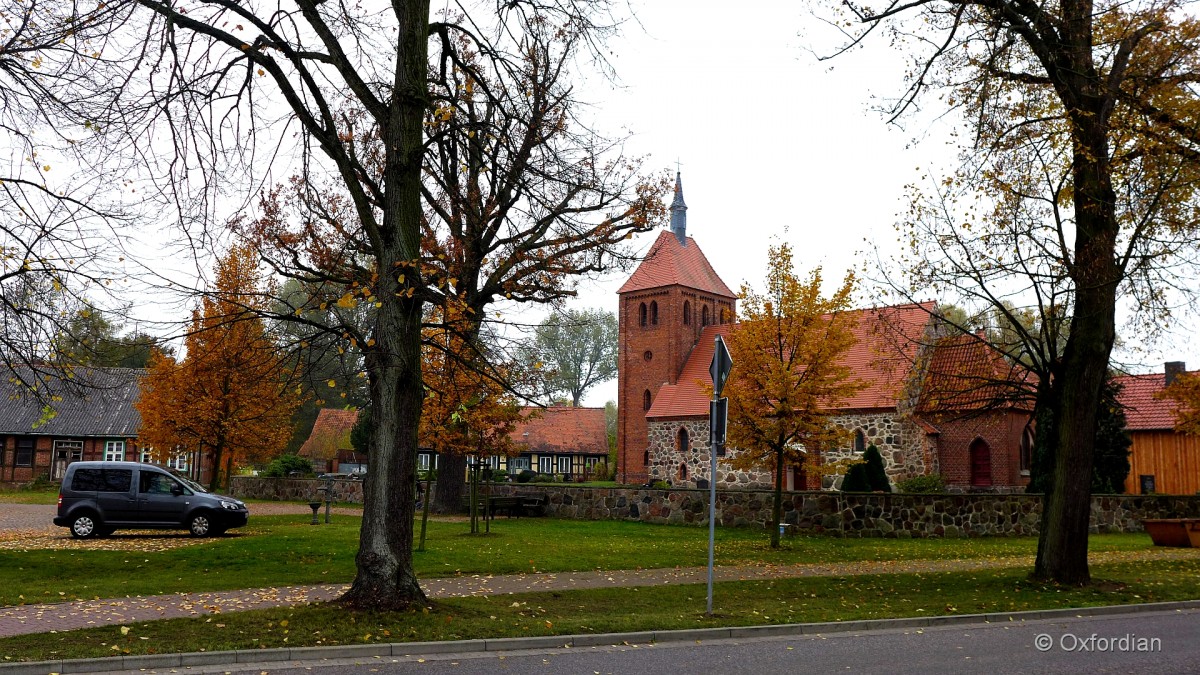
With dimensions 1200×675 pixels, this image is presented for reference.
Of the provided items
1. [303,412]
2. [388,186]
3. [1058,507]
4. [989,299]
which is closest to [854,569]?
[1058,507]

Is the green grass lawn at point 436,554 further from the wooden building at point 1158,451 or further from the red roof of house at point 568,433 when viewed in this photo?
the red roof of house at point 568,433

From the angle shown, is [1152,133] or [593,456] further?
[593,456]

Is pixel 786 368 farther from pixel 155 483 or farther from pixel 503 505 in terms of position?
pixel 155 483

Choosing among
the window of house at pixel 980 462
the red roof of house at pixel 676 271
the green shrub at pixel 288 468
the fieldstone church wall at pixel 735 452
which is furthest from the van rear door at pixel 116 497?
the red roof of house at pixel 676 271

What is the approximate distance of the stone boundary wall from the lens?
79.0ft

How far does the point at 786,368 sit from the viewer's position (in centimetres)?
2059

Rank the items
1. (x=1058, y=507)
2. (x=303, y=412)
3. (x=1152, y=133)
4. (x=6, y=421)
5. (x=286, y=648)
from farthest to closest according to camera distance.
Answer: (x=303, y=412) < (x=6, y=421) < (x=1058, y=507) < (x=1152, y=133) < (x=286, y=648)

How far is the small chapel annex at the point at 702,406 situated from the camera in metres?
36.4

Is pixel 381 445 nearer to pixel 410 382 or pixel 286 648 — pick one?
pixel 410 382

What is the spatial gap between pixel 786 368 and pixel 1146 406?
26.9 m

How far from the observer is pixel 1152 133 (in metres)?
12.4

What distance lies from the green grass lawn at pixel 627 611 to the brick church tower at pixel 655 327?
32990 mm

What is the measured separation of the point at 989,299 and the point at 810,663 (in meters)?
8.34

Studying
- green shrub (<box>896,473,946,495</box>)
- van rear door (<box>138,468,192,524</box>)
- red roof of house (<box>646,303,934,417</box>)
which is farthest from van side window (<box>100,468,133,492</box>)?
green shrub (<box>896,473,946,495</box>)
